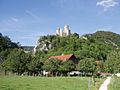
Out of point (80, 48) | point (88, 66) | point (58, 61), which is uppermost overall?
point (80, 48)

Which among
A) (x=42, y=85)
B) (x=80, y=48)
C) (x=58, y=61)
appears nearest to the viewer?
(x=42, y=85)

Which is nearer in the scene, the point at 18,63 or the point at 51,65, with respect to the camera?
the point at 18,63

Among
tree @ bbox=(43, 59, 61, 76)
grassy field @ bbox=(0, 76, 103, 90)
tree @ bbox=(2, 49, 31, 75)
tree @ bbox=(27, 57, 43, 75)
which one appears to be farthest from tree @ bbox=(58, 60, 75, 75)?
grassy field @ bbox=(0, 76, 103, 90)

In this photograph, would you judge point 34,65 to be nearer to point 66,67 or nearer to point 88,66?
point 66,67

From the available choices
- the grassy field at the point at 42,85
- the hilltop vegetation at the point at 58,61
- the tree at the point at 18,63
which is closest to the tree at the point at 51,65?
the hilltop vegetation at the point at 58,61

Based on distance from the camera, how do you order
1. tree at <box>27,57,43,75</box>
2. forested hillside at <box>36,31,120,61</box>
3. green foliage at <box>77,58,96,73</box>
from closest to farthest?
1. tree at <box>27,57,43,75</box>
2. green foliage at <box>77,58,96,73</box>
3. forested hillside at <box>36,31,120,61</box>

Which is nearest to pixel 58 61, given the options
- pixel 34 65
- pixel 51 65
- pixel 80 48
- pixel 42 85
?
pixel 51 65

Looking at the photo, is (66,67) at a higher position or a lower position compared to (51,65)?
lower

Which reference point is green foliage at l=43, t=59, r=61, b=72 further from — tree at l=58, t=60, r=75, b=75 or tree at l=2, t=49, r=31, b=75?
tree at l=2, t=49, r=31, b=75

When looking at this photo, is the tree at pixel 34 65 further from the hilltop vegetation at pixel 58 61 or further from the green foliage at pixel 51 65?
the green foliage at pixel 51 65

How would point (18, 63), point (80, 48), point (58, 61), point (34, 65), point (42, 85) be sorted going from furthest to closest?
point (80, 48)
point (58, 61)
point (34, 65)
point (18, 63)
point (42, 85)

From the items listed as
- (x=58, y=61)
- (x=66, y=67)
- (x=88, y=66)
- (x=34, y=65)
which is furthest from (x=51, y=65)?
(x=88, y=66)

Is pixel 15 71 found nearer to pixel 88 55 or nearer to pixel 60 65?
pixel 60 65

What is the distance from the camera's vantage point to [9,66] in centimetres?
10544
